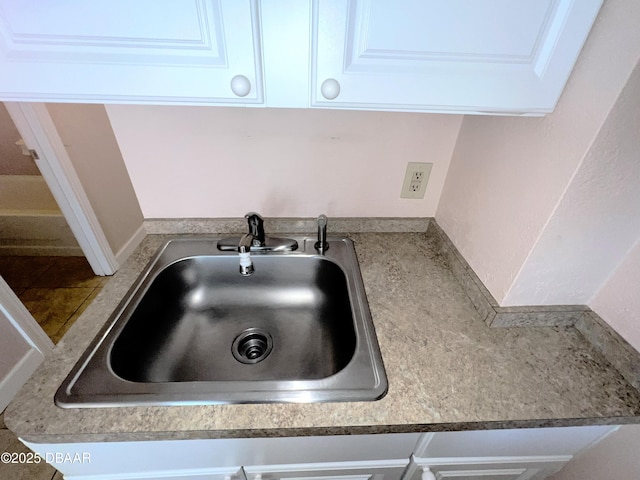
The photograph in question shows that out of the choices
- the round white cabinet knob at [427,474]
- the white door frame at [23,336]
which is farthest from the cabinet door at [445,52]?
the white door frame at [23,336]

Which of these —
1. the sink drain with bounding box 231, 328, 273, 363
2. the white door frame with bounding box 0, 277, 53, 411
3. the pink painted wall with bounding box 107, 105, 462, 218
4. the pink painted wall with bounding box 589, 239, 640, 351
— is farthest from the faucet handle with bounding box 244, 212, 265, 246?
the white door frame with bounding box 0, 277, 53, 411

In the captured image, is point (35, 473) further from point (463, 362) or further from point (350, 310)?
point (463, 362)

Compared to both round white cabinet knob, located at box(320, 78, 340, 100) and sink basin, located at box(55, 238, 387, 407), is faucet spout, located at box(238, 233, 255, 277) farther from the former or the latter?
round white cabinet knob, located at box(320, 78, 340, 100)

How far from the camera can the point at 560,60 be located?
0.51 m

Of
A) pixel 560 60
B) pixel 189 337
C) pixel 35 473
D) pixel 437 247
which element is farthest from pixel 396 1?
pixel 35 473

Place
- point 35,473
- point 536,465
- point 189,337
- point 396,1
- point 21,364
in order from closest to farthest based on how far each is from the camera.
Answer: point 396,1 < point 536,465 < point 189,337 < point 35,473 < point 21,364

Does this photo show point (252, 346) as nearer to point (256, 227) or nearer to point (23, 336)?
point (256, 227)

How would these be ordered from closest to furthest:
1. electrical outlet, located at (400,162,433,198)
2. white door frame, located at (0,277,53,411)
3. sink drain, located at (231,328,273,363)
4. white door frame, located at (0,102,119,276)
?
sink drain, located at (231,328,273,363) < electrical outlet, located at (400,162,433,198) < white door frame, located at (0,277,53,411) < white door frame, located at (0,102,119,276)

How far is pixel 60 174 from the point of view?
1.80m

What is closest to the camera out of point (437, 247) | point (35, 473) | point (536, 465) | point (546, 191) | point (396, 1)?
point (396, 1)

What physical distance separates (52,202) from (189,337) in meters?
2.70

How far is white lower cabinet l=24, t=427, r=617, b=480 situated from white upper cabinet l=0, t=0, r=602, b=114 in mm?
672

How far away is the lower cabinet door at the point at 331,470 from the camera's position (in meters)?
0.67

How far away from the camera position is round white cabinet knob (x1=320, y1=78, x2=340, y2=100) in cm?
50
